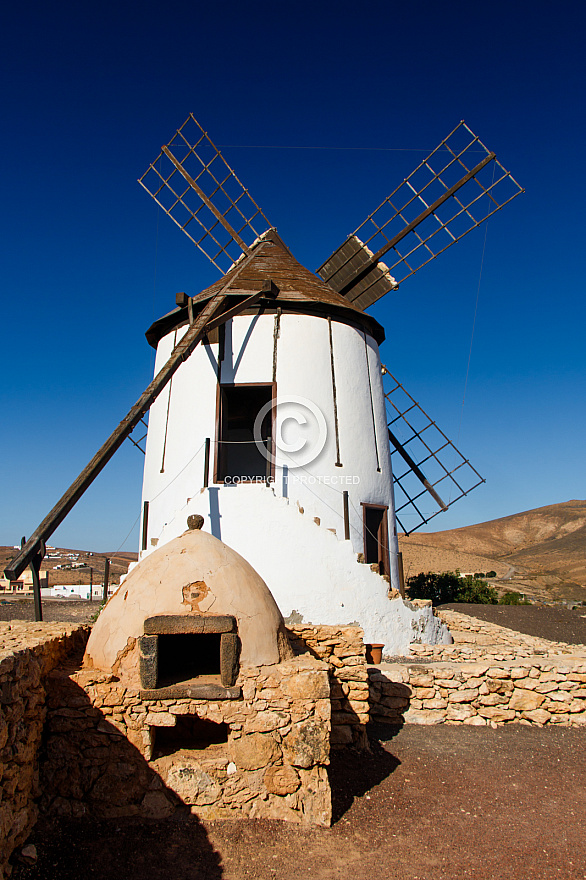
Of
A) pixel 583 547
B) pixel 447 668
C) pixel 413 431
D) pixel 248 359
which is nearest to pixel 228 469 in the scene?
pixel 248 359

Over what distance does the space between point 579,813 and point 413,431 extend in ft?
35.9

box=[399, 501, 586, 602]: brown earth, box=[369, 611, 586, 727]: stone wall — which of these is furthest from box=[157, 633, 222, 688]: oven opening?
box=[399, 501, 586, 602]: brown earth

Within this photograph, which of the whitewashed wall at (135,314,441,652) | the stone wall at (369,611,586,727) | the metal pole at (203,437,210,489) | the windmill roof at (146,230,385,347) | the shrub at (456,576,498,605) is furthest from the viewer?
the shrub at (456,576,498,605)

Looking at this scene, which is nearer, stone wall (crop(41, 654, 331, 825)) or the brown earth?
stone wall (crop(41, 654, 331, 825))

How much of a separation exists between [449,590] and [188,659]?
52.2ft

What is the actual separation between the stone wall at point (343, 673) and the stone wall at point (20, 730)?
2945 millimetres

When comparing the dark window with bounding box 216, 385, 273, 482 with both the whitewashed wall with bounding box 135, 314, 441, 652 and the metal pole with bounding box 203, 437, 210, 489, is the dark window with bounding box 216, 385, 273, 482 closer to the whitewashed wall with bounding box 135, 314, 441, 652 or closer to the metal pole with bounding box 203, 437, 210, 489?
the whitewashed wall with bounding box 135, 314, 441, 652

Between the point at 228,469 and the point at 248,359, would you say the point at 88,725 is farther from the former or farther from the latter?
the point at 228,469

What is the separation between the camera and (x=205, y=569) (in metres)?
5.88

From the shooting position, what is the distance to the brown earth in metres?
40.1

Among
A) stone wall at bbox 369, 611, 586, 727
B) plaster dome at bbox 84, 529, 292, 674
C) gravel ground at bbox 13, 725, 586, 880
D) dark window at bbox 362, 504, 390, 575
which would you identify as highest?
dark window at bbox 362, 504, 390, 575
